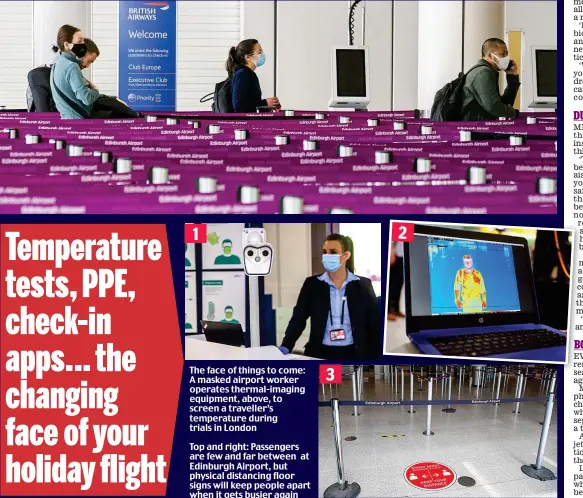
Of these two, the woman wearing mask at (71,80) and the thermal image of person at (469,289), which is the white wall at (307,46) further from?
the thermal image of person at (469,289)

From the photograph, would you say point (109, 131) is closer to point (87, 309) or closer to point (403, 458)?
point (87, 309)

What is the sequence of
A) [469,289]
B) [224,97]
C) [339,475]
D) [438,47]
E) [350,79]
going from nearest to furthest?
[469,289], [339,475], [224,97], [350,79], [438,47]

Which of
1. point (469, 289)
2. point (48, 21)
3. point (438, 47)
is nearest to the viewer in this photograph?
point (469, 289)

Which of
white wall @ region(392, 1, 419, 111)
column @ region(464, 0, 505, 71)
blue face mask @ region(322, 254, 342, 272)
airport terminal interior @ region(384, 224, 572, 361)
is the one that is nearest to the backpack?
airport terminal interior @ region(384, 224, 572, 361)

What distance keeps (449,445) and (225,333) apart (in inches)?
115

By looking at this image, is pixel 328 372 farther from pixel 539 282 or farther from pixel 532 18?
pixel 532 18

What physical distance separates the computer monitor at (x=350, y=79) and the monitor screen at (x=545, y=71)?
1.08 meters

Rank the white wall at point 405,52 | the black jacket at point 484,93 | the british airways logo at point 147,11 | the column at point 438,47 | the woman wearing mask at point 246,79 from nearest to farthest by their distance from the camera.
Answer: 1. the black jacket at point 484,93
2. the woman wearing mask at point 246,79
3. the column at point 438,47
4. the british airways logo at point 147,11
5. the white wall at point 405,52

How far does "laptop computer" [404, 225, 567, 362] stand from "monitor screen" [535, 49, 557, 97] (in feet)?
8.35

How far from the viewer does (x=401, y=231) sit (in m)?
1.75

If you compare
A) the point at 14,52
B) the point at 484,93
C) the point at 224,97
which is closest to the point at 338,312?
the point at 484,93

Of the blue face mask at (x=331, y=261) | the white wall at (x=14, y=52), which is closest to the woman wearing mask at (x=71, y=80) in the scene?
the blue face mask at (x=331, y=261)

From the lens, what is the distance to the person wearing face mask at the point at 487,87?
2.97m

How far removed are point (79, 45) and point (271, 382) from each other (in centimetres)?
208
